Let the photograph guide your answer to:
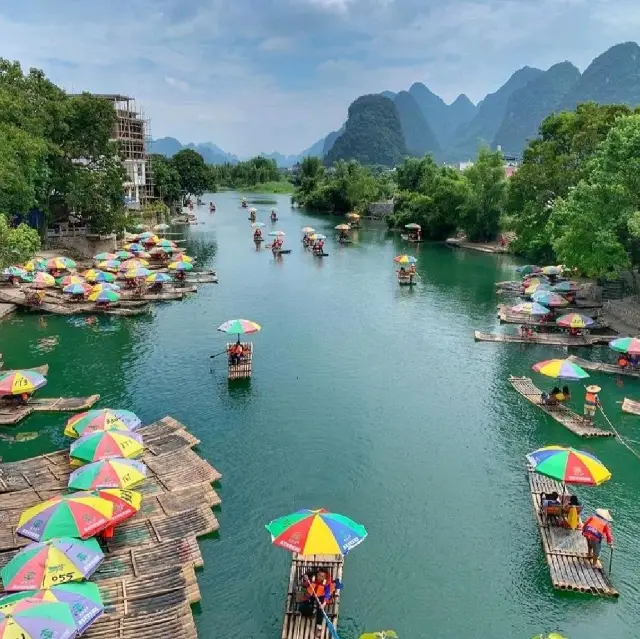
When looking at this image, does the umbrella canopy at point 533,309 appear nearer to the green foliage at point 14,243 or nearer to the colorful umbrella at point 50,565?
the green foliage at point 14,243

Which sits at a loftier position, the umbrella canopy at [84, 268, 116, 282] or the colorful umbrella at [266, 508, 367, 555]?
the umbrella canopy at [84, 268, 116, 282]

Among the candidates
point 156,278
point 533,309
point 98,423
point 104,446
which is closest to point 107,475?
point 104,446

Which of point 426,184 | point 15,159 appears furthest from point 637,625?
point 426,184

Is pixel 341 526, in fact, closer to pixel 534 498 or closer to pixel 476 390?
pixel 534 498

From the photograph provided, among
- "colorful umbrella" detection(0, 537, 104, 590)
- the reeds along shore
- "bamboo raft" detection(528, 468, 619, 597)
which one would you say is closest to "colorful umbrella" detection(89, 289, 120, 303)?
the reeds along shore

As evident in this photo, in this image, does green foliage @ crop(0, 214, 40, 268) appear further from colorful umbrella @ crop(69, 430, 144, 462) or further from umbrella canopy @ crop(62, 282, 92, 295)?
colorful umbrella @ crop(69, 430, 144, 462)

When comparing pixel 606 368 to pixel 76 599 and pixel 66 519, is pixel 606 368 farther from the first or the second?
pixel 76 599
